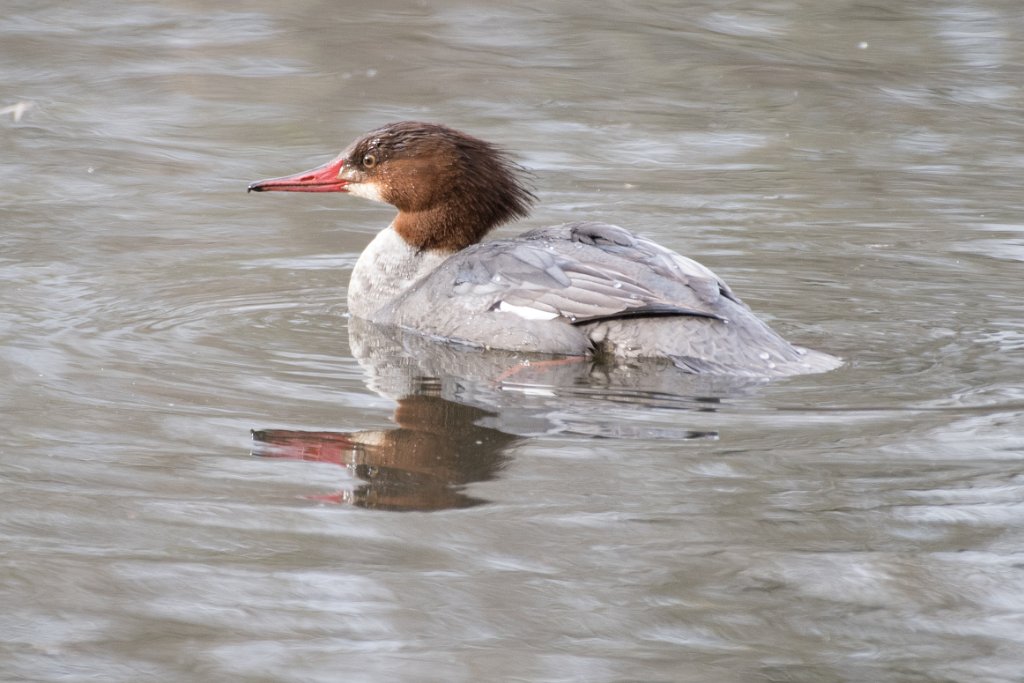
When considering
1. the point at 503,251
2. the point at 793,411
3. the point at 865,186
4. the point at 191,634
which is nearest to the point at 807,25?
the point at 865,186

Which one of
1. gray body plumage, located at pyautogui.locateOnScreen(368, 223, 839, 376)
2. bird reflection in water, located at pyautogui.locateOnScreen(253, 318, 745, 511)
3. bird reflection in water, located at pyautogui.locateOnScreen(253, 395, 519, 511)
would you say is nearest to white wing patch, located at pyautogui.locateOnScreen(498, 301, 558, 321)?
gray body plumage, located at pyautogui.locateOnScreen(368, 223, 839, 376)

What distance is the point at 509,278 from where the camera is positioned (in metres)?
6.27

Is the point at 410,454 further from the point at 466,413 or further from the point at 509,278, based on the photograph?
the point at 509,278

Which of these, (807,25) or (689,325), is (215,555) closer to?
(689,325)

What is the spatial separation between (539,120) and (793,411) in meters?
5.81

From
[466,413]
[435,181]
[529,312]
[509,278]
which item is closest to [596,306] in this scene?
[529,312]

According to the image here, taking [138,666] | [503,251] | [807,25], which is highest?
[807,25]

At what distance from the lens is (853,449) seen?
15.8ft

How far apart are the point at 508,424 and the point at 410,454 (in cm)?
44

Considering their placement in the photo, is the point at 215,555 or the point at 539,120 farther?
the point at 539,120

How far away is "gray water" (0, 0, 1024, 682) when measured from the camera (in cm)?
365

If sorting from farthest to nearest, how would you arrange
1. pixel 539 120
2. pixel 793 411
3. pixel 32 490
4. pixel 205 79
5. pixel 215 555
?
pixel 205 79 < pixel 539 120 < pixel 793 411 < pixel 32 490 < pixel 215 555

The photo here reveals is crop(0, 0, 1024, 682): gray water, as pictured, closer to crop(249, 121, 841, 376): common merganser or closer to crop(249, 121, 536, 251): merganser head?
crop(249, 121, 841, 376): common merganser

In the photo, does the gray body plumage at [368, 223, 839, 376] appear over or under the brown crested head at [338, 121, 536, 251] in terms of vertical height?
under
